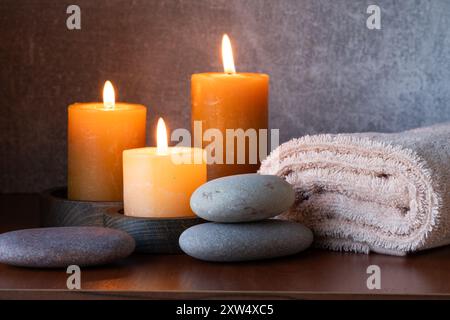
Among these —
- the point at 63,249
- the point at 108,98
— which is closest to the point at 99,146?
the point at 108,98

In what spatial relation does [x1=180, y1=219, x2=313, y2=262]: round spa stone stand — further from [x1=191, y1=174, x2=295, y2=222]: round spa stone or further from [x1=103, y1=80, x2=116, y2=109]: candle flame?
[x1=103, y1=80, x2=116, y2=109]: candle flame

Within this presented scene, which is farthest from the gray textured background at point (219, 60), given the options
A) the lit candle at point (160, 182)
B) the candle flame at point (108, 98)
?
the lit candle at point (160, 182)

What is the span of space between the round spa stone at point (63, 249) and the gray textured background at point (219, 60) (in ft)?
1.33

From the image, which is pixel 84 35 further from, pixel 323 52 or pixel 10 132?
pixel 323 52

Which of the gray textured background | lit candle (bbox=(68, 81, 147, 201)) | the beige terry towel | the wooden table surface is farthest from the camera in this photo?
the gray textured background

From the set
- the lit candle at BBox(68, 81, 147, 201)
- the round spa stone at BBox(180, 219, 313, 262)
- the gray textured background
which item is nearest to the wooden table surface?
the round spa stone at BBox(180, 219, 313, 262)

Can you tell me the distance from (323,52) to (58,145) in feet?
1.19

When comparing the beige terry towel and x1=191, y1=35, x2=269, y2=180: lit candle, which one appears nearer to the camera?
the beige terry towel

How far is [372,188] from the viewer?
0.75 m

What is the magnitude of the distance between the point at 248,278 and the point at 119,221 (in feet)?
0.50

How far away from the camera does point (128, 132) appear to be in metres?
0.86

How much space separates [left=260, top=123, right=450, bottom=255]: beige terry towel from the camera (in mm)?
728

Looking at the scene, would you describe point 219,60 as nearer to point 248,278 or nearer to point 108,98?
point 108,98

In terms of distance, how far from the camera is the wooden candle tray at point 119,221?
29.4 inches
